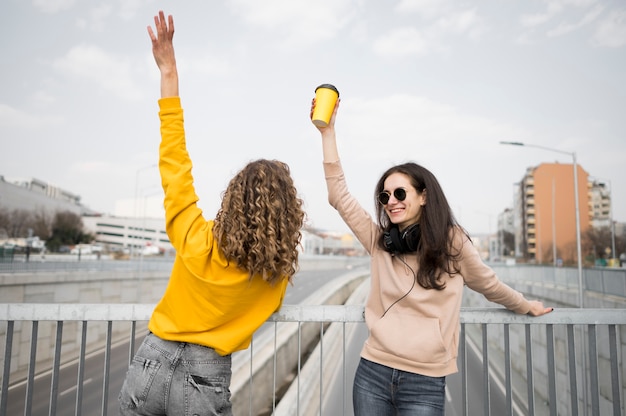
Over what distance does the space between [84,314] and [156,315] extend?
101 cm

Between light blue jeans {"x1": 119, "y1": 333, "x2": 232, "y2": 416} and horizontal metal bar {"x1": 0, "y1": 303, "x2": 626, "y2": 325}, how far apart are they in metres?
0.71

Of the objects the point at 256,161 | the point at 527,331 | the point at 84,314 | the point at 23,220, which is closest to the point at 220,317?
the point at 256,161

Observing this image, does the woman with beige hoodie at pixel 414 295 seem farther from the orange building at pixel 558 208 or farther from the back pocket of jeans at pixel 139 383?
the orange building at pixel 558 208

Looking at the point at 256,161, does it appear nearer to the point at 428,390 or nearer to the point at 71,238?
the point at 428,390

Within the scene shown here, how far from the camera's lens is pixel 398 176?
2.29m

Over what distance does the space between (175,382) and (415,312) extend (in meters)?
1.17

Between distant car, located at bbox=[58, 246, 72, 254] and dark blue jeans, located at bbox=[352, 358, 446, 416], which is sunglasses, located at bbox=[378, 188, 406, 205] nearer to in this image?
dark blue jeans, located at bbox=[352, 358, 446, 416]

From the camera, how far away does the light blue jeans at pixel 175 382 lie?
6.03 ft

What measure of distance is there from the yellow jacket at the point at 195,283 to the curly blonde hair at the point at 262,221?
0.07 meters

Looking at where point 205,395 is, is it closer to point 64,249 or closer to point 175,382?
point 175,382

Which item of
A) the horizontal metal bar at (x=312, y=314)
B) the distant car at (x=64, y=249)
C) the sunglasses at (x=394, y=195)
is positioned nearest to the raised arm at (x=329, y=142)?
the sunglasses at (x=394, y=195)

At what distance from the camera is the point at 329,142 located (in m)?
2.39

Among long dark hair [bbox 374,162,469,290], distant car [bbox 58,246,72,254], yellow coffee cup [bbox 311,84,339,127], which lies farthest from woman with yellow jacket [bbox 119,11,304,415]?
distant car [bbox 58,246,72,254]

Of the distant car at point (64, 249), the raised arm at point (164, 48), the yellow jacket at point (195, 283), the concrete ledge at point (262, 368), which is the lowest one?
the concrete ledge at point (262, 368)
